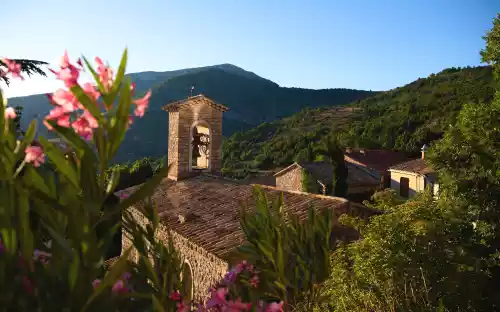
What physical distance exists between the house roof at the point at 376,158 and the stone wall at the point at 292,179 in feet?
24.8

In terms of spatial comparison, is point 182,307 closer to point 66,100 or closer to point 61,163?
point 61,163

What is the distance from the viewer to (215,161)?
12.6 m

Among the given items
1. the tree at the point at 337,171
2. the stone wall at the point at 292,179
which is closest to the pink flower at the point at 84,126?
the tree at the point at 337,171

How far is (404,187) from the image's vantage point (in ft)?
93.3

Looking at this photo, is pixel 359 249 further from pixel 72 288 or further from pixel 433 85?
pixel 433 85

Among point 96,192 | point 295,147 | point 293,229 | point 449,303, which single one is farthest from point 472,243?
point 295,147

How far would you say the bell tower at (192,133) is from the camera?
12.0m

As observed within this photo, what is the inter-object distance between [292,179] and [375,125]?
27426mm

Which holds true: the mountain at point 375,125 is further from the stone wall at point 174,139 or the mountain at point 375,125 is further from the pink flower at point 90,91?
the pink flower at point 90,91

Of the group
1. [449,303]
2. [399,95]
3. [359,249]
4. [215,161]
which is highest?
[399,95]

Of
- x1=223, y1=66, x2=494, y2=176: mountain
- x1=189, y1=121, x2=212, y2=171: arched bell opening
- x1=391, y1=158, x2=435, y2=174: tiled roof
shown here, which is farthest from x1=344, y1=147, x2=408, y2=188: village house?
x1=189, y1=121, x2=212, y2=171: arched bell opening

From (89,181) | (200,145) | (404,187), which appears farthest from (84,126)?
(404,187)

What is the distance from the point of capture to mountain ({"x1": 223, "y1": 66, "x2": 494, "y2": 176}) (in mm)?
45625

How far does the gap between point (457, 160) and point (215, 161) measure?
7373mm
